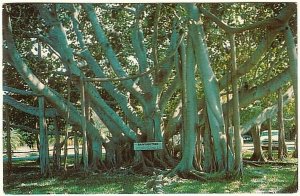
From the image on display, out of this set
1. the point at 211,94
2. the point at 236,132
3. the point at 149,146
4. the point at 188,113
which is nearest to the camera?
the point at 236,132

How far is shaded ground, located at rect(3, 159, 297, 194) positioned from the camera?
5.87m

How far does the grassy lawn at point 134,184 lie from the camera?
5873mm

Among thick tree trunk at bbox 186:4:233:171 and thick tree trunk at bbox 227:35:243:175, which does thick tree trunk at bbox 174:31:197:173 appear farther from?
thick tree trunk at bbox 227:35:243:175

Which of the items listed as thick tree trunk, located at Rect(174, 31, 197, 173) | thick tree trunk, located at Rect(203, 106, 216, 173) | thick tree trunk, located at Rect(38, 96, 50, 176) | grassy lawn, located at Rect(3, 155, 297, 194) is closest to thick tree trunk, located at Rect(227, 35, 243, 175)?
grassy lawn, located at Rect(3, 155, 297, 194)

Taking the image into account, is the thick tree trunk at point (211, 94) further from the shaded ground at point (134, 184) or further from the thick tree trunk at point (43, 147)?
the thick tree trunk at point (43, 147)

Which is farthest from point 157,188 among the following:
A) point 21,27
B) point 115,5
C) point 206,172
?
point 21,27

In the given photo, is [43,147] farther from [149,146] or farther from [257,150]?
[257,150]

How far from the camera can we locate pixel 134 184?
654 centimetres

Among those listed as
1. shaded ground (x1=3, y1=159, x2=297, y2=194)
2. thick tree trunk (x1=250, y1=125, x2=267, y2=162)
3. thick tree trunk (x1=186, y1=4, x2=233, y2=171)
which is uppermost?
thick tree trunk (x1=186, y1=4, x2=233, y2=171)

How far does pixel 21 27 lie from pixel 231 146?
4316 millimetres

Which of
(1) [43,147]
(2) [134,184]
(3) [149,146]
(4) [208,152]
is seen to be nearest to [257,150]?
(3) [149,146]

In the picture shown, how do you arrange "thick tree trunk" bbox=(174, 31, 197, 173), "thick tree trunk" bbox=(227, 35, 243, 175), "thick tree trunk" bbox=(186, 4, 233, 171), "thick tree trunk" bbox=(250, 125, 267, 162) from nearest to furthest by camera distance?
"thick tree trunk" bbox=(227, 35, 243, 175) → "thick tree trunk" bbox=(186, 4, 233, 171) → "thick tree trunk" bbox=(174, 31, 197, 173) → "thick tree trunk" bbox=(250, 125, 267, 162)

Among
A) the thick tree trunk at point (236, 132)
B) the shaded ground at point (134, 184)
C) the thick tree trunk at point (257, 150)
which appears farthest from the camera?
the thick tree trunk at point (257, 150)

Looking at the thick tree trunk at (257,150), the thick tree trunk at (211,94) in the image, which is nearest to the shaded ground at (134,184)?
the thick tree trunk at (211,94)
